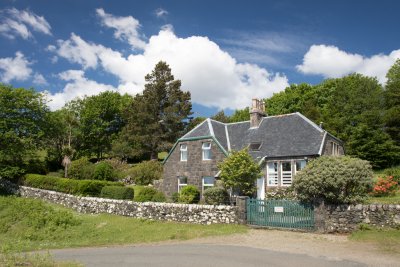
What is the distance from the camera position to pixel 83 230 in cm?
2039

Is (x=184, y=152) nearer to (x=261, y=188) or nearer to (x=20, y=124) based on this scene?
(x=261, y=188)

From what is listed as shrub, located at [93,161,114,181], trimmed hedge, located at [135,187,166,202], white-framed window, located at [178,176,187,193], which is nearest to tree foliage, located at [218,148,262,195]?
trimmed hedge, located at [135,187,166,202]

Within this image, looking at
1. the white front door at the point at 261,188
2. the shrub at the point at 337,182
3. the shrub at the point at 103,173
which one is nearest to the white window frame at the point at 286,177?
the white front door at the point at 261,188

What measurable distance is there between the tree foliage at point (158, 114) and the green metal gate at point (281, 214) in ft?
115

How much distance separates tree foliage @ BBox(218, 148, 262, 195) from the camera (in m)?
23.9

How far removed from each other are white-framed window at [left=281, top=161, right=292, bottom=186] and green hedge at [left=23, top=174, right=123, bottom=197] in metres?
15.2

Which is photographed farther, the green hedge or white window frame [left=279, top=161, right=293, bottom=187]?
the green hedge

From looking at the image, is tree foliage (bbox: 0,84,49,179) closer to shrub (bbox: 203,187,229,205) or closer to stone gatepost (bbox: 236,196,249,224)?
shrub (bbox: 203,187,229,205)

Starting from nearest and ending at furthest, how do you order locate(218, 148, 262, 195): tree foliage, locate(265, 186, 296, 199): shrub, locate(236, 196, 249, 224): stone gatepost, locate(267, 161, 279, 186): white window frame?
1. locate(236, 196, 249, 224): stone gatepost
2. locate(218, 148, 262, 195): tree foliage
3. locate(265, 186, 296, 199): shrub
4. locate(267, 161, 279, 186): white window frame

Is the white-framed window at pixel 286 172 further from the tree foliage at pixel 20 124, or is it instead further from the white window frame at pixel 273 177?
the tree foliage at pixel 20 124

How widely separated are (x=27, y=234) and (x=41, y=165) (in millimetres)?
26680

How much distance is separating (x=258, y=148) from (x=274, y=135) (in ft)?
5.94

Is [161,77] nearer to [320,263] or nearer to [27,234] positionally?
[27,234]

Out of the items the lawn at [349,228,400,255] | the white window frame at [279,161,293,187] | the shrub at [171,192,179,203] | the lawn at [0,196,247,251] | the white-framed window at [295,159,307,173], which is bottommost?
the lawn at [0,196,247,251]
